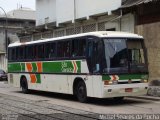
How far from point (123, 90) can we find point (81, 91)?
2.15m

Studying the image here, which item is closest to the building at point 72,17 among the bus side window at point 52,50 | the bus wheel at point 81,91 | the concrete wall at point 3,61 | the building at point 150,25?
the building at point 150,25

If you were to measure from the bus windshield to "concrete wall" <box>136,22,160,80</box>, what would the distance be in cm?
635

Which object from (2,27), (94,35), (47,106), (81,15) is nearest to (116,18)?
(81,15)

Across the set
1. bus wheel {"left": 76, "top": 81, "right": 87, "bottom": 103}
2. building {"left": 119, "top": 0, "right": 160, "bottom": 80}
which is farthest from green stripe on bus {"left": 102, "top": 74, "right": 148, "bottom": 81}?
building {"left": 119, "top": 0, "right": 160, "bottom": 80}

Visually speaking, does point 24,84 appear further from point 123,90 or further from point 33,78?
point 123,90

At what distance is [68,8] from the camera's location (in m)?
33.7

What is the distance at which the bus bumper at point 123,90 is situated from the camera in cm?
1686

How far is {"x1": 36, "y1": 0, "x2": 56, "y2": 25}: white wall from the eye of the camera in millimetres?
37688

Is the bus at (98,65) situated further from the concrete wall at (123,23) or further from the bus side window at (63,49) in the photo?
the concrete wall at (123,23)

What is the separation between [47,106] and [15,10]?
184ft

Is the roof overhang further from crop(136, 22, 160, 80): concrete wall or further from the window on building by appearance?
the window on building

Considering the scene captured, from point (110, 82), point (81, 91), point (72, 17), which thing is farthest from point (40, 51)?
point (72, 17)

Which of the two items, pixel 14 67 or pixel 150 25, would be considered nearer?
pixel 150 25

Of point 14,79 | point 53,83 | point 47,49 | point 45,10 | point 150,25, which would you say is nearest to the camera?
point 53,83
